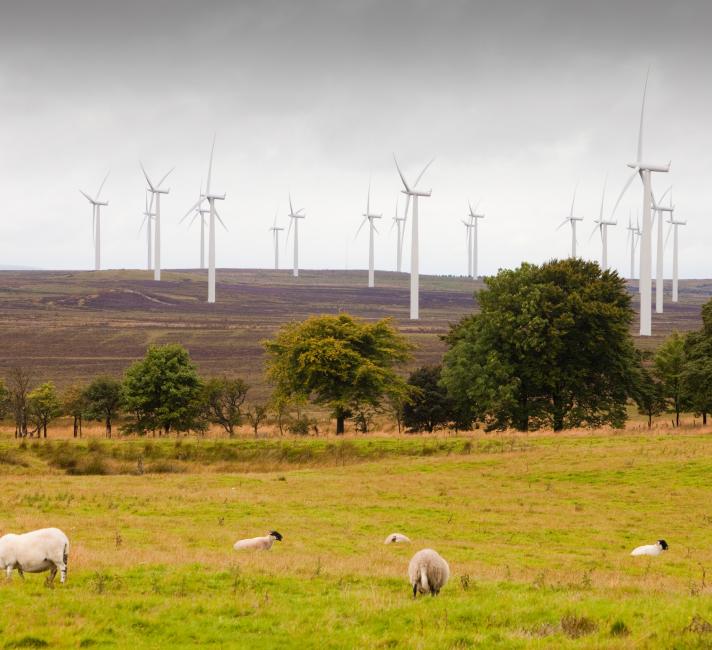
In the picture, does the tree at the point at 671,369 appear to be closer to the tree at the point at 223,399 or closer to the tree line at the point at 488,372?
the tree line at the point at 488,372

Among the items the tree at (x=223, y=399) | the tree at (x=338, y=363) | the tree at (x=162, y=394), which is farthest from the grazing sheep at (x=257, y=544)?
the tree at (x=223, y=399)

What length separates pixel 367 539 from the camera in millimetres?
25562

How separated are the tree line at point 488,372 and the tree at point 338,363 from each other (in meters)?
0.09

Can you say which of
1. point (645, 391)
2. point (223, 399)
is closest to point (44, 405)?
point (223, 399)

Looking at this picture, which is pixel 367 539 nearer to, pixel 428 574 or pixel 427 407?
pixel 428 574

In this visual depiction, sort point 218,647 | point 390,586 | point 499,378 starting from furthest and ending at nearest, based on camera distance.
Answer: point 499,378
point 390,586
point 218,647

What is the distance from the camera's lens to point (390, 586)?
54.7 feet

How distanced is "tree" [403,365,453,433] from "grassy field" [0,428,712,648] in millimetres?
15202

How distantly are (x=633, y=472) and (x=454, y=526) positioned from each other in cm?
1299

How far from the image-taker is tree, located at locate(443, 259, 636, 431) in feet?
185

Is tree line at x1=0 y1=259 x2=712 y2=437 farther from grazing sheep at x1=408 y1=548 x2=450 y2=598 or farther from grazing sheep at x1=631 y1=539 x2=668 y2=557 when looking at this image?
grazing sheep at x1=408 y1=548 x2=450 y2=598

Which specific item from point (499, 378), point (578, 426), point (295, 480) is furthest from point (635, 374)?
point (295, 480)

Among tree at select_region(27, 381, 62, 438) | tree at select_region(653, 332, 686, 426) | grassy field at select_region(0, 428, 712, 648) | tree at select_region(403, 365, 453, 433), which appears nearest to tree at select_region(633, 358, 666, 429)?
tree at select_region(653, 332, 686, 426)

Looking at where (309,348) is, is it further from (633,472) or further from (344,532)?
(344,532)
